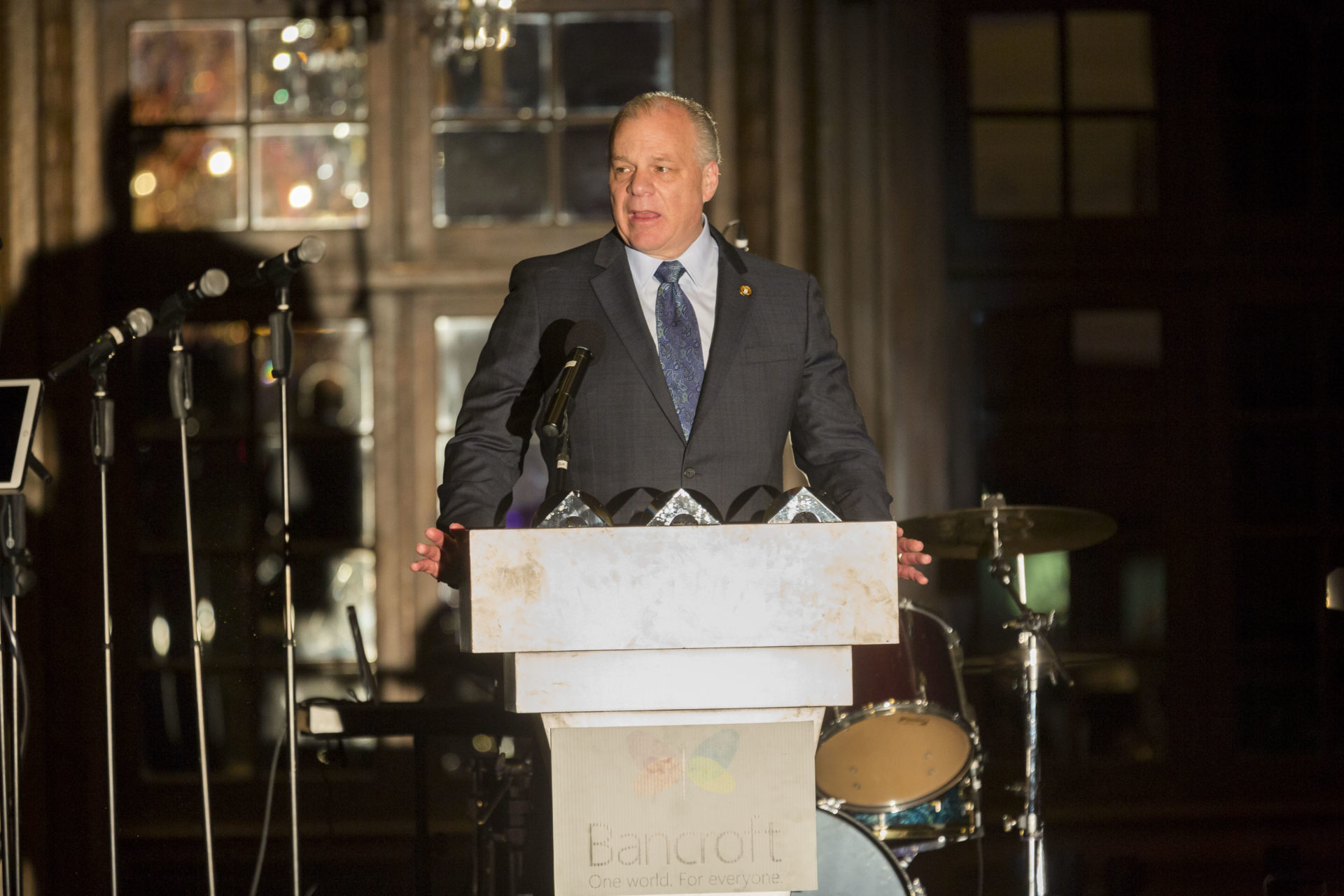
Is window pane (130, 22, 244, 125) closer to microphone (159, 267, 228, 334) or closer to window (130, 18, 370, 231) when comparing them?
window (130, 18, 370, 231)

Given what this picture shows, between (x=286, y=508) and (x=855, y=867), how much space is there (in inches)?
50.3

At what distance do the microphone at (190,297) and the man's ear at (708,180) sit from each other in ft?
2.92

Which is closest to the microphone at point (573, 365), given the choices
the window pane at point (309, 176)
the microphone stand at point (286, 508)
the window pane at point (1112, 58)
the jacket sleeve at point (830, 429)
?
the jacket sleeve at point (830, 429)

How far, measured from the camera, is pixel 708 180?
2049mm

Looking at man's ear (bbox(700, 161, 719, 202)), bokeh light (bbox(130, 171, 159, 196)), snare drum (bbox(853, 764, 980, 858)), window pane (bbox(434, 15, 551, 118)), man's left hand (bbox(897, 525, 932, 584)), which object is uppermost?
window pane (bbox(434, 15, 551, 118))

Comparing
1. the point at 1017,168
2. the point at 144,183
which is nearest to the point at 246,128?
the point at 144,183

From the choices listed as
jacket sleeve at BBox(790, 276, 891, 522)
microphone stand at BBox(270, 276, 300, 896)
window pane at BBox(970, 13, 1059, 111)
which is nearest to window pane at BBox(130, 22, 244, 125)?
microphone stand at BBox(270, 276, 300, 896)

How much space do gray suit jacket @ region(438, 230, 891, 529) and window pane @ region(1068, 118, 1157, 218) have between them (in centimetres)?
245

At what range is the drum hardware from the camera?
10.2ft

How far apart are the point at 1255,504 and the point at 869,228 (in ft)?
4.94

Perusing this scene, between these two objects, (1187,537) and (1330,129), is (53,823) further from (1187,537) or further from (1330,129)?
(1330,129)

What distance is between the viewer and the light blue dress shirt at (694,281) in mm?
2008

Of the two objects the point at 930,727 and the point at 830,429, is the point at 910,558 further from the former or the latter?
the point at 930,727

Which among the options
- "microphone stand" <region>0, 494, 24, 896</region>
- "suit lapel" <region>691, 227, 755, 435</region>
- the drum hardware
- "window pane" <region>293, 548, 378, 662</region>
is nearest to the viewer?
"suit lapel" <region>691, 227, 755, 435</region>
